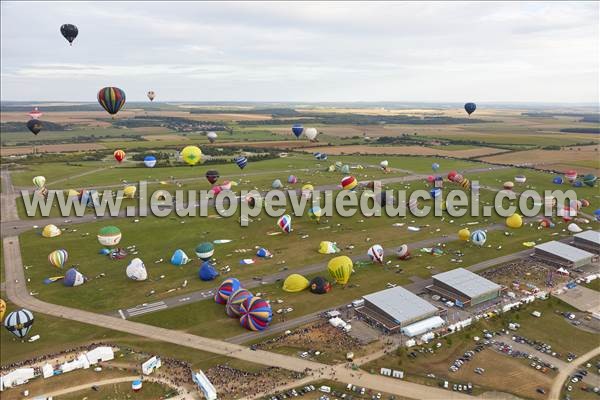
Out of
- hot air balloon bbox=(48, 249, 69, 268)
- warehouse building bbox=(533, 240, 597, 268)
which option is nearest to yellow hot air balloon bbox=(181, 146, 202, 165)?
hot air balloon bbox=(48, 249, 69, 268)

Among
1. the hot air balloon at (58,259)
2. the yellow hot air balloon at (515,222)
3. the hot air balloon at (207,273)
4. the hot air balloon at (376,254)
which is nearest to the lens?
the hot air balloon at (207,273)

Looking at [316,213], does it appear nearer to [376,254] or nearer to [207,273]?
[376,254]

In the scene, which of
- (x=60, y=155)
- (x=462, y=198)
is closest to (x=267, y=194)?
(x=462, y=198)

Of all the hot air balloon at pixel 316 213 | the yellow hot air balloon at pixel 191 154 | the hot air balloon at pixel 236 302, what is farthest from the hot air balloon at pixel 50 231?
the hot air balloon at pixel 316 213

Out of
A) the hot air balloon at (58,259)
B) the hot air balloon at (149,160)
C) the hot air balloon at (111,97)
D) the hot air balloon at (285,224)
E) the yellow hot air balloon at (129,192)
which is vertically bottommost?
the hot air balloon at (58,259)

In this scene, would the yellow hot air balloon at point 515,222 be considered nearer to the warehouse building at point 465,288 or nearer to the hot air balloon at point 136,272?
the warehouse building at point 465,288
